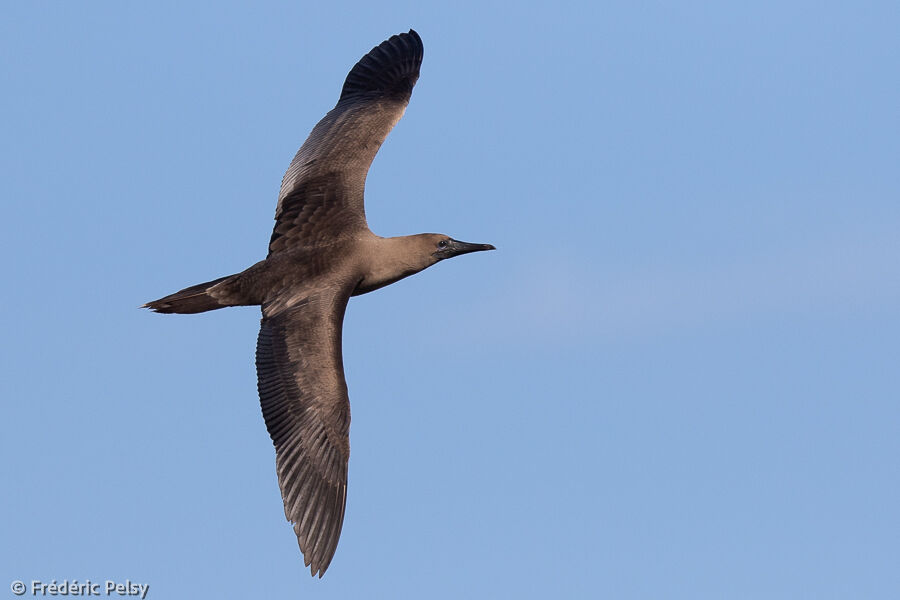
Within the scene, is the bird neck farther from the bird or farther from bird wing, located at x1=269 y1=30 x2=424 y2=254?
bird wing, located at x1=269 y1=30 x2=424 y2=254

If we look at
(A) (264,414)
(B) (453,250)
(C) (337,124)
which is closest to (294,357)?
(A) (264,414)

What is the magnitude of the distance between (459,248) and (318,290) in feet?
6.45

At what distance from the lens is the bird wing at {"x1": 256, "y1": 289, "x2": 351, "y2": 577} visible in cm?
1348

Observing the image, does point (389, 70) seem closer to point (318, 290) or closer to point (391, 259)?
point (391, 259)

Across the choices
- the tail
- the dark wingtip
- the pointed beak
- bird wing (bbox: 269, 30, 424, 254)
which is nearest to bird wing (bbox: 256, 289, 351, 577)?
the tail

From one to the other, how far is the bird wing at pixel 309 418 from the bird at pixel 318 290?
0.01 m

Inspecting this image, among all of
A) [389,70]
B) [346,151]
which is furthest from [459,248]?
[389,70]

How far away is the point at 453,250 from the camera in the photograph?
50.9 feet

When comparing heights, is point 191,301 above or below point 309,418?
above

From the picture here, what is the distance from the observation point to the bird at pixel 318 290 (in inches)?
536

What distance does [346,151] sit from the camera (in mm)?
15961

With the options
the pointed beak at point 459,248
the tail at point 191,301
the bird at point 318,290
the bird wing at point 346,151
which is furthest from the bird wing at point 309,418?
the pointed beak at point 459,248

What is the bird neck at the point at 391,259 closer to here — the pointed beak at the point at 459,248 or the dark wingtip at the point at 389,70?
the pointed beak at the point at 459,248

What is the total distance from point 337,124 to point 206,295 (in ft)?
9.95
